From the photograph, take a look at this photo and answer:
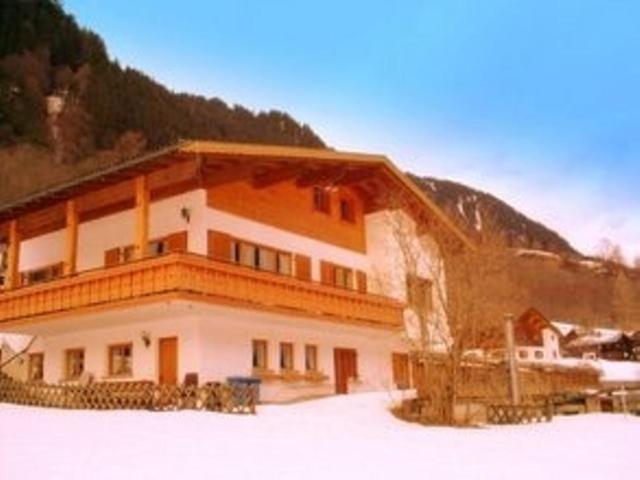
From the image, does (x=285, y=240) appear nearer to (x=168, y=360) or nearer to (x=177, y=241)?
(x=177, y=241)

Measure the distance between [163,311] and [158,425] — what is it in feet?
24.0

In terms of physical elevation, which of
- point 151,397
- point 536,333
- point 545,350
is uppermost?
point 536,333

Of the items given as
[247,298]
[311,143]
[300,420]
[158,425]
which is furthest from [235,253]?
[311,143]

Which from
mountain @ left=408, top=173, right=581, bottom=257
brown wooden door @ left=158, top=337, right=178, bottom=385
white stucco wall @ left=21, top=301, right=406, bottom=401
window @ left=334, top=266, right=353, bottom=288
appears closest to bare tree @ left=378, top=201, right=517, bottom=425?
window @ left=334, top=266, right=353, bottom=288

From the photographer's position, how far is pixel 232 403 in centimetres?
1925

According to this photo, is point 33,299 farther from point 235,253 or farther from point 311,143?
point 311,143

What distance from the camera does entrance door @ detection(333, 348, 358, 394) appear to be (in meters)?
28.5

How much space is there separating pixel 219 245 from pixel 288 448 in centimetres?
1128

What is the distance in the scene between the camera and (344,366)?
28953 mm

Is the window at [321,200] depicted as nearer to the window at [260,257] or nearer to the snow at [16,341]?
the window at [260,257]

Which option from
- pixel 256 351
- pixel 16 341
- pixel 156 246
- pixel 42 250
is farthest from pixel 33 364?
pixel 256 351

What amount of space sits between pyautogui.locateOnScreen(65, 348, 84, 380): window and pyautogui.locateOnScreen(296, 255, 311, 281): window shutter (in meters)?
7.69

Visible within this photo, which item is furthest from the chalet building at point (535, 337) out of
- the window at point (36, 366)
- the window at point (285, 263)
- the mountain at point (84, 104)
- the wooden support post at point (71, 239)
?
the wooden support post at point (71, 239)

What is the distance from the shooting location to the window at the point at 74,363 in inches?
1029
